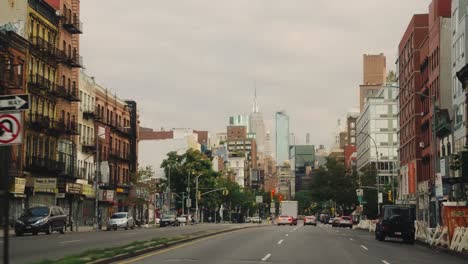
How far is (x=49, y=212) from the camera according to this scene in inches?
1711

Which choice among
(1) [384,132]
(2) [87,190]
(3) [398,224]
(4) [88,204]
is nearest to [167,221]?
(4) [88,204]

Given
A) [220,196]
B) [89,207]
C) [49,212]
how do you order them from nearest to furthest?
[49,212], [89,207], [220,196]

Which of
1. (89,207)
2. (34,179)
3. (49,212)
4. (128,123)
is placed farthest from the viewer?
(128,123)

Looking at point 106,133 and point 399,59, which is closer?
point 106,133

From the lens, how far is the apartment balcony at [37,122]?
58312 millimetres

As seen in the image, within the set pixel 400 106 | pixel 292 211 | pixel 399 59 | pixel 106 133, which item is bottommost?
pixel 292 211

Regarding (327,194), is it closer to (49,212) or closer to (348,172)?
(348,172)

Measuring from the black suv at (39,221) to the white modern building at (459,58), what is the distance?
3164 centimetres

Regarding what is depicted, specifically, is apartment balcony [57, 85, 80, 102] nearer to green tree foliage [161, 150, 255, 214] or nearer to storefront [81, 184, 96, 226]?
storefront [81, 184, 96, 226]

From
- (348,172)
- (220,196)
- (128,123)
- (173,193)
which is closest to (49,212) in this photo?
(128,123)

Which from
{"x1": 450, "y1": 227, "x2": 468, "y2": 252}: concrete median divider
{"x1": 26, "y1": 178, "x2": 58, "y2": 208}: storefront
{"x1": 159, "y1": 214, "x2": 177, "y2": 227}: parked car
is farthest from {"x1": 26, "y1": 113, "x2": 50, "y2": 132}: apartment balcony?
{"x1": 450, "y1": 227, "x2": 468, "y2": 252}: concrete median divider

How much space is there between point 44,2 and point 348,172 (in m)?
77.4

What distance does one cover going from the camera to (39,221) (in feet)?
138

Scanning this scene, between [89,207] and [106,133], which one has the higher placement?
[106,133]
